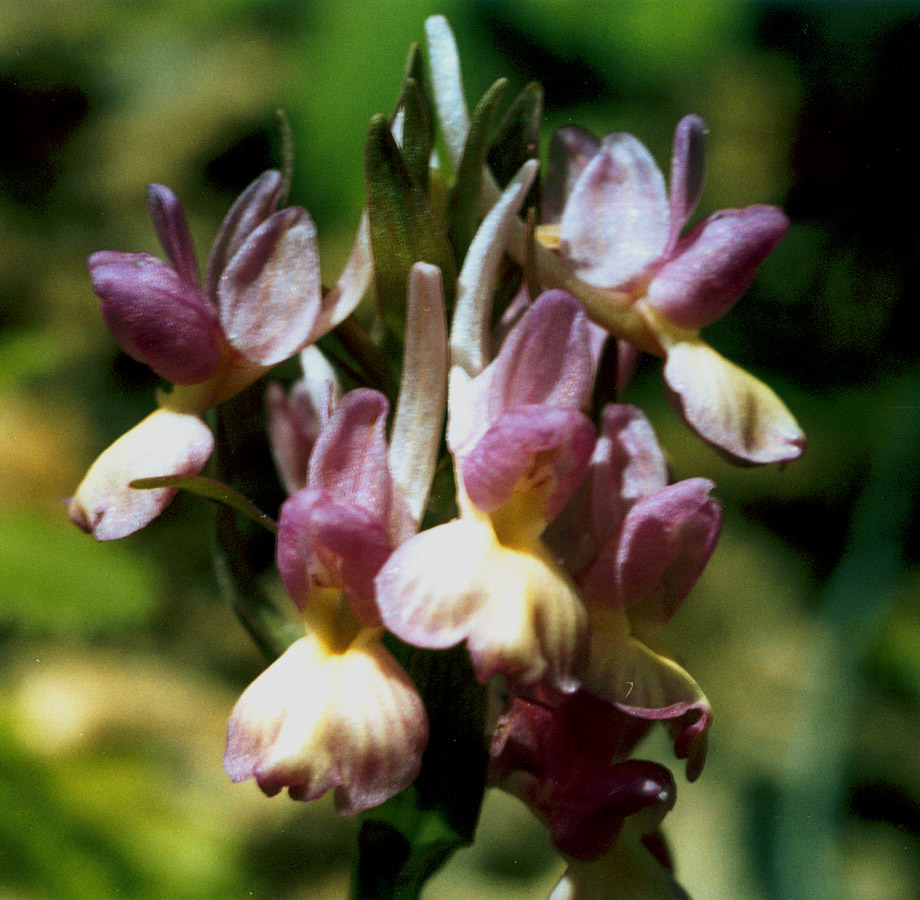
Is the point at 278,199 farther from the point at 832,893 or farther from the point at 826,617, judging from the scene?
the point at 826,617

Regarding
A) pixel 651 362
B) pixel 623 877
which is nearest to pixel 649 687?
pixel 623 877

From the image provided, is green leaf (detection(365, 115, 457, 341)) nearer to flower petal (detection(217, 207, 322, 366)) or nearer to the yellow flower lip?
flower petal (detection(217, 207, 322, 366))

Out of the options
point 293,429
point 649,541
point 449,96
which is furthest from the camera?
point 293,429

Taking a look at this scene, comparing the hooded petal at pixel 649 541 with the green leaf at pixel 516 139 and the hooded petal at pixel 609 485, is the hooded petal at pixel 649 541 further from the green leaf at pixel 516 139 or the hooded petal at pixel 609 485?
the green leaf at pixel 516 139

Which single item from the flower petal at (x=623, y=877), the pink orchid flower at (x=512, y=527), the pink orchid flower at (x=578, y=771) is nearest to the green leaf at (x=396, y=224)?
the pink orchid flower at (x=512, y=527)

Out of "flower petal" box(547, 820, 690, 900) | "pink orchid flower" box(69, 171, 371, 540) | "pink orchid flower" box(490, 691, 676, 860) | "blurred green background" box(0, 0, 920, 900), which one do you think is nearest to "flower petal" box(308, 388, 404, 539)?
"pink orchid flower" box(69, 171, 371, 540)

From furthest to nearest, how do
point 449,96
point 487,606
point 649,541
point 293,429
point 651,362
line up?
point 651,362, point 293,429, point 449,96, point 649,541, point 487,606

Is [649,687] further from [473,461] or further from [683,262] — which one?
[683,262]
